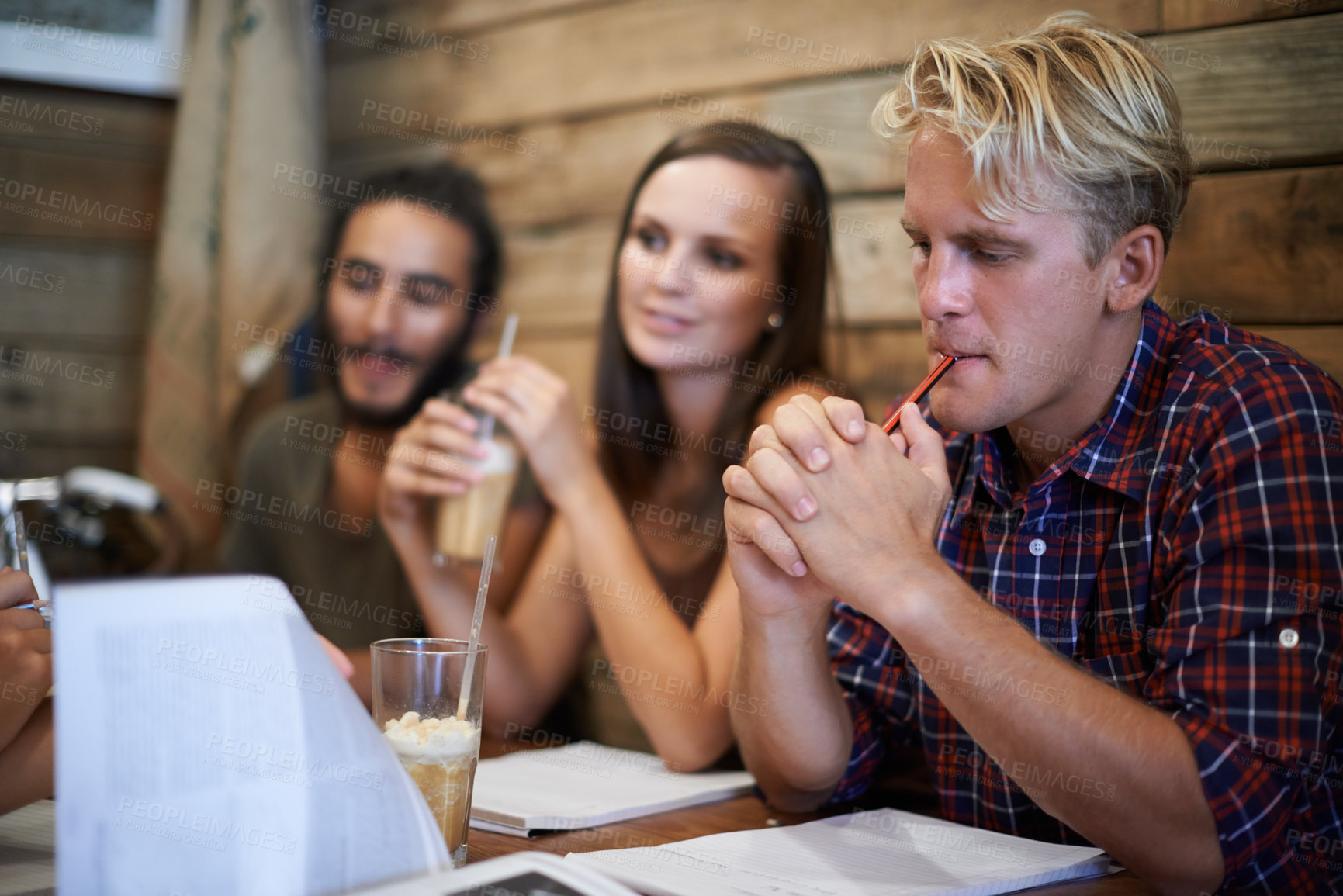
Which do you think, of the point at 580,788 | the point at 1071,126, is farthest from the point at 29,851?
the point at 1071,126

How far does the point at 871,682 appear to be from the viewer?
1.25m

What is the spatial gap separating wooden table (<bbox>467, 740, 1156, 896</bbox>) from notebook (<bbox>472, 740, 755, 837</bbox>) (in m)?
0.01

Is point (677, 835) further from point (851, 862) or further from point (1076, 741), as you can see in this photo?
point (1076, 741)

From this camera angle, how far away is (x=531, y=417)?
1604 millimetres

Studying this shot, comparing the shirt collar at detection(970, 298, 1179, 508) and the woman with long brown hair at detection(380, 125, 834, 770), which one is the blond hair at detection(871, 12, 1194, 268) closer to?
the shirt collar at detection(970, 298, 1179, 508)

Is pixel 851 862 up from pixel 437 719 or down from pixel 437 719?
down

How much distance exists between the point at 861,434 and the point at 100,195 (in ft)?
6.91

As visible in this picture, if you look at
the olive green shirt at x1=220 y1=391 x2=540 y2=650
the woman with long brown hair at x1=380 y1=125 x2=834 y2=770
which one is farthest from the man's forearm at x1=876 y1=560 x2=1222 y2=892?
the olive green shirt at x1=220 y1=391 x2=540 y2=650

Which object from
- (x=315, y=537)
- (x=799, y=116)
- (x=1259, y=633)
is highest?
(x=799, y=116)

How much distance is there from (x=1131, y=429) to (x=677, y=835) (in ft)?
1.94

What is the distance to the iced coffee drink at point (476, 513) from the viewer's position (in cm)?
157

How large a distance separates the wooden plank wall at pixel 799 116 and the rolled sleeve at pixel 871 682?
45cm

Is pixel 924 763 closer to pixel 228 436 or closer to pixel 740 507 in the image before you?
pixel 740 507

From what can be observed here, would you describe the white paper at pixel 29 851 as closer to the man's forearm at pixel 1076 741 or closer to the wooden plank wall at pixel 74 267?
the man's forearm at pixel 1076 741
